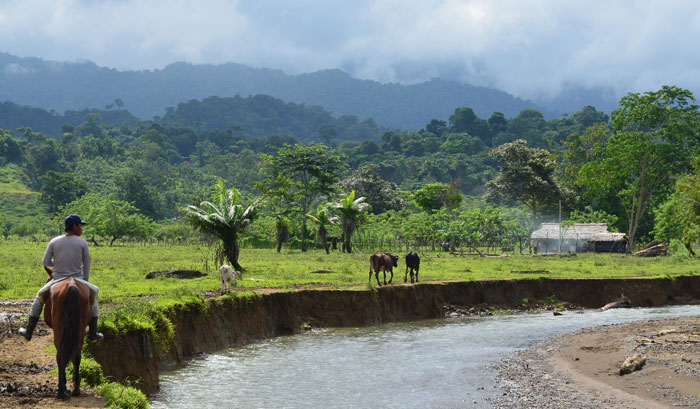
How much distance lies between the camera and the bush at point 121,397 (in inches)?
401

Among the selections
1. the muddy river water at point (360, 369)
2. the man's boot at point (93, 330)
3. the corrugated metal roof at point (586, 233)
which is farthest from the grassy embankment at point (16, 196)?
the man's boot at point (93, 330)

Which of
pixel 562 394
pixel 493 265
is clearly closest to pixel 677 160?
pixel 493 265

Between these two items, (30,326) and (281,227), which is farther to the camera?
(281,227)

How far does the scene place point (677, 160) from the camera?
215ft

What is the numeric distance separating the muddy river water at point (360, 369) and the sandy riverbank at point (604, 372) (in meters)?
0.80

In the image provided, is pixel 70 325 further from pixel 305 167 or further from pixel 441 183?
pixel 441 183

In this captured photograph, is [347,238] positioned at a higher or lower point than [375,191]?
lower

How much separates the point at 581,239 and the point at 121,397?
6002 cm

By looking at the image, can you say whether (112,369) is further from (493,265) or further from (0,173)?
(0,173)

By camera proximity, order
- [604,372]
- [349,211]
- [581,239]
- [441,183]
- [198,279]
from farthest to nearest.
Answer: [441,183] < [581,239] < [349,211] < [198,279] < [604,372]

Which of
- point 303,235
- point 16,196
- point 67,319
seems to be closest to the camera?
point 67,319

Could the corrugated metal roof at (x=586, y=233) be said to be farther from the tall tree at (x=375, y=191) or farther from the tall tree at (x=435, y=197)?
the tall tree at (x=375, y=191)

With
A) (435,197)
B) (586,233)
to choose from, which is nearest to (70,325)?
(586,233)

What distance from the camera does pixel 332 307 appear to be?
26.8m
